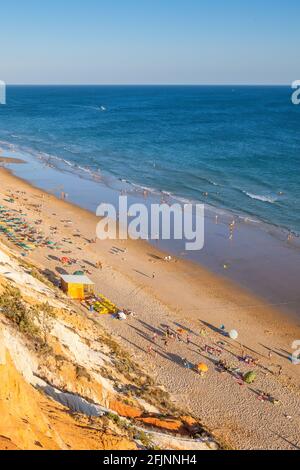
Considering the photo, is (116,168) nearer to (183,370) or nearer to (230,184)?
(230,184)

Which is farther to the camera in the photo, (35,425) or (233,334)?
(233,334)

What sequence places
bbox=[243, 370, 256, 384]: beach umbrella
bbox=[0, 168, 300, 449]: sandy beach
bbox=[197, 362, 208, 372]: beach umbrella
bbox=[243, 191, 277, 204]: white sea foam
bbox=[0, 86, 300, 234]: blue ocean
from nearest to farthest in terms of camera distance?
bbox=[0, 168, 300, 449]: sandy beach < bbox=[243, 370, 256, 384]: beach umbrella < bbox=[197, 362, 208, 372]: beach umbrella < bbox=[243, 191, 277, 204]: white sea foam < bbox=[0, 86, 300, 234]: blue ocean

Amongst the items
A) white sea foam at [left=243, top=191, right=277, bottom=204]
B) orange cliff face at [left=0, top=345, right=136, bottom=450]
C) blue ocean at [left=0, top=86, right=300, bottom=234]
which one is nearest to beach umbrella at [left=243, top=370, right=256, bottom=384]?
orange cliff face at [left=0, top=345, right=136, bottom=450]

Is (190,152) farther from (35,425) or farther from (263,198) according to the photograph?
(35,425)

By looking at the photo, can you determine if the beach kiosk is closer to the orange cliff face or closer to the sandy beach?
the sandy beach

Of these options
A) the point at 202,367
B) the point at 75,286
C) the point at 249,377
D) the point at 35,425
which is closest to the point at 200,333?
the point at 202,367
